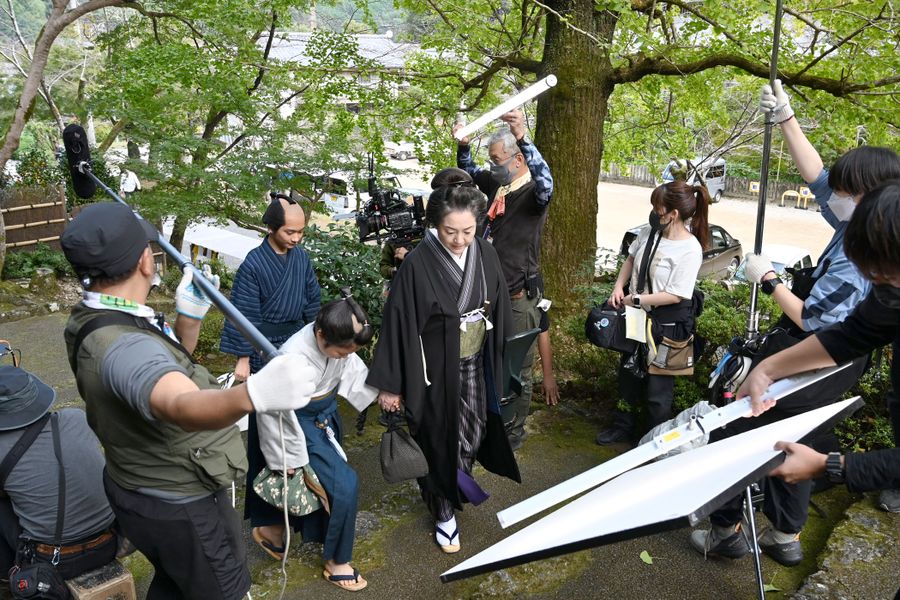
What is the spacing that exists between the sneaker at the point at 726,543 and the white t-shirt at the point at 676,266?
1.31 metres

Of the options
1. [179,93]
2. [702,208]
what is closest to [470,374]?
[702,208]

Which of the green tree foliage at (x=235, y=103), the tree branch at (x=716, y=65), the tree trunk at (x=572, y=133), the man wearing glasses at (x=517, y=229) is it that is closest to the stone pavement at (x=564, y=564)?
the man wearing glasses at (x=517, y=229)

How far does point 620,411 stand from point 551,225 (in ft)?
7.37

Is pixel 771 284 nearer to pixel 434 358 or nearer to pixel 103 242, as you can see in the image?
pixel 434 358

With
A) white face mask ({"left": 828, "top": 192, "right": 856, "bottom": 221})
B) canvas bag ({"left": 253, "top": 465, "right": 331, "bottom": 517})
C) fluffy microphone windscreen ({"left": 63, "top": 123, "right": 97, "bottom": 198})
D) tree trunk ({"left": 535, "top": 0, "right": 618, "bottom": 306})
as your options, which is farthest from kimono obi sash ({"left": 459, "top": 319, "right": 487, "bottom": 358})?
tree trunk ({"left": 535, "top": 0, "right": 618, "bottom": 306})

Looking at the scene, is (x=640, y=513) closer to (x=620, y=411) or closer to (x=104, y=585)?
(x=104, y=585)

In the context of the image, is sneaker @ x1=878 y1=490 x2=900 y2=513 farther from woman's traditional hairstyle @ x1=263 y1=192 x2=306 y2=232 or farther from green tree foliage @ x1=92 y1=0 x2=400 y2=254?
green tree foliage @ x1=92 y1=0 x2=400 y2=254

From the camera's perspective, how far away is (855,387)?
388 centimetres

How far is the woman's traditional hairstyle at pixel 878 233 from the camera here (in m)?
1.87

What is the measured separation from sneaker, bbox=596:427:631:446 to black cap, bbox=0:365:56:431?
3.26 m

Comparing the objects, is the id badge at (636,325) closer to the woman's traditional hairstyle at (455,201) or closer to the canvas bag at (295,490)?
the woman's traditional hairstyle at (455,201)

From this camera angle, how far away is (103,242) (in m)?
2.07

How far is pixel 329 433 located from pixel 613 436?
2114 mm

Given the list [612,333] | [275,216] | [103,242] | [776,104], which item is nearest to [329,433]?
[275,216]
